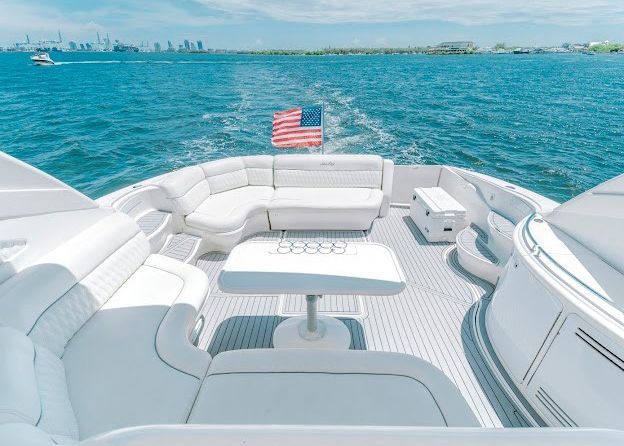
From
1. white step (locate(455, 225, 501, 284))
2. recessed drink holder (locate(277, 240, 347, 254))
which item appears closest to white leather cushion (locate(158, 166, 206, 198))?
recessed drink holder (locate(277, 240, 347, 254))

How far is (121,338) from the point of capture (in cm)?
245

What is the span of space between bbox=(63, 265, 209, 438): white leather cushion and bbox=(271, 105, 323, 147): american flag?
3724mm

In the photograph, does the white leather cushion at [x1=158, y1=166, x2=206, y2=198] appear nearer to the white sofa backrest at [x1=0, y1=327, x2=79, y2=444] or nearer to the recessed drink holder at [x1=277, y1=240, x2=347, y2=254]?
the recessed drink holder at [x1=277, y1=240, x2=347, y2=254]

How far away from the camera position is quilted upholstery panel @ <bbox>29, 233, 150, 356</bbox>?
2230mm

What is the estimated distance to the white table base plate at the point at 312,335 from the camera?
9.87ft

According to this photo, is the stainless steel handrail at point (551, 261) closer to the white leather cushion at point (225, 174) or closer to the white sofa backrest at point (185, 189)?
the white sofa backrest at point (185, 189)

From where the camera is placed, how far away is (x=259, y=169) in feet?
18.8

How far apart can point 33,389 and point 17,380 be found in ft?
0.30

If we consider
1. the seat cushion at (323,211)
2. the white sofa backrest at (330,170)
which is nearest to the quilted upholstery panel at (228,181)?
the white sofa backrest at (330,170)

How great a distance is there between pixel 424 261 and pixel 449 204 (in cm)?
101

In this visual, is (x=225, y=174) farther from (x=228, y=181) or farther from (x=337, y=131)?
(x=337, y=131)

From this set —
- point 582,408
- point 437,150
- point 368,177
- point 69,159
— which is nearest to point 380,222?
point 368,177

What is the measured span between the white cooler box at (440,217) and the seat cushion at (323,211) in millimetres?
700

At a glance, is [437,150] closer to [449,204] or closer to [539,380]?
[449,204]
